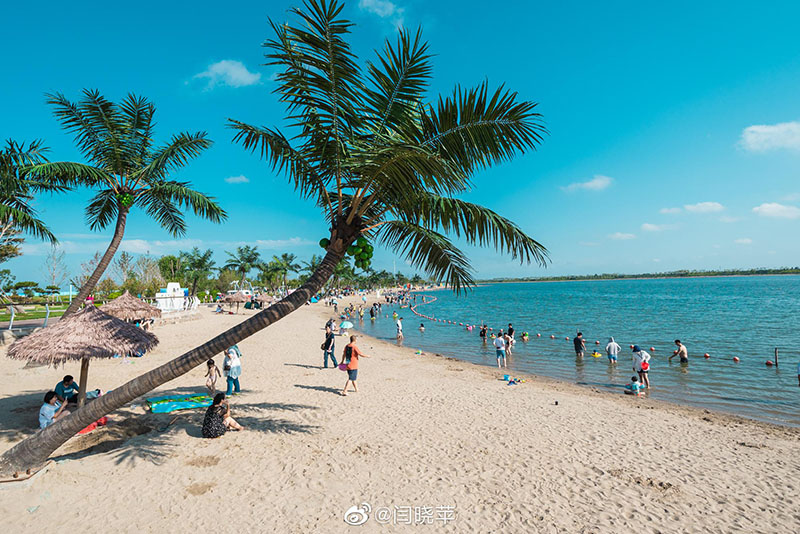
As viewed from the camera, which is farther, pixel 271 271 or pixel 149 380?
pixel 271 271

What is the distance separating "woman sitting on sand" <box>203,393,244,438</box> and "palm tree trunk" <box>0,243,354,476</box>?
2.30 m

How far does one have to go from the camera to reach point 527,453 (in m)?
6.77

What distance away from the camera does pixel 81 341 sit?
6.77 meters

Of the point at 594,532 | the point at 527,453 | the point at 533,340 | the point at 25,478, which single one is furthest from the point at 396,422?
the point at 533,340

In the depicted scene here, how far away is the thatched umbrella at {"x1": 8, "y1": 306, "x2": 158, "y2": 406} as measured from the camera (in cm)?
657

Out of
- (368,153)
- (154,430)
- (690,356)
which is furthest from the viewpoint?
(690,356)

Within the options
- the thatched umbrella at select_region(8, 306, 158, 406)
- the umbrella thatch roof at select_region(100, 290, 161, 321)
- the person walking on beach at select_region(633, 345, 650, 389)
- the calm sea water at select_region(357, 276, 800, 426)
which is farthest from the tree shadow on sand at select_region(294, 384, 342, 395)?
the person walking on beach at select_region(633, 345, 650, 389)

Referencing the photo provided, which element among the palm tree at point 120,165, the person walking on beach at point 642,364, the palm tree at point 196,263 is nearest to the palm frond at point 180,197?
the palm tree at point 120,165

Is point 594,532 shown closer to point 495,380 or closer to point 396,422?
point 396,422

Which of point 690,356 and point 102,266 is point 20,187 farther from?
point 690,356

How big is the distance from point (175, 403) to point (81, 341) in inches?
101

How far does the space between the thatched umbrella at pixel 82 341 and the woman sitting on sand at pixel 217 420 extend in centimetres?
180

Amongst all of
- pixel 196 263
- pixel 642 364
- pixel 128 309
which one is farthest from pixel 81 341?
pixel 196 263

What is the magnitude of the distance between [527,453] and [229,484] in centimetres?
502
